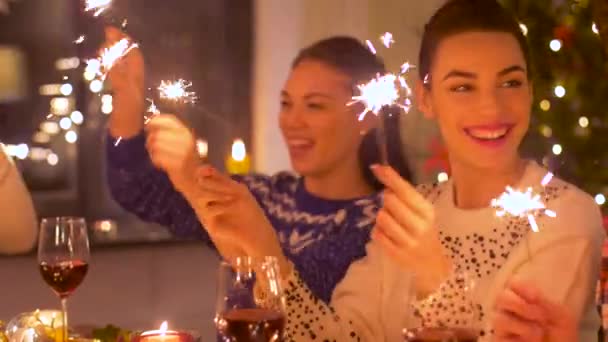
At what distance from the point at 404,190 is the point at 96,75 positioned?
60.5 inches

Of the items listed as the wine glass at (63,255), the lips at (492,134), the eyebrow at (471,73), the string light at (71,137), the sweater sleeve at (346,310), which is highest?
the string light at (71,137)

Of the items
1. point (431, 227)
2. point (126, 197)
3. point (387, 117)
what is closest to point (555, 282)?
point (431, 227)

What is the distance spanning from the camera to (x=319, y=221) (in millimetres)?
2164

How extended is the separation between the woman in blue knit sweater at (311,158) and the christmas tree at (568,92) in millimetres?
355

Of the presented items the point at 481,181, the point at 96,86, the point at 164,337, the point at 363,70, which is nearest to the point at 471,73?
the point at 481,181

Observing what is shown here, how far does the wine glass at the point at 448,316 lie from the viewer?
1.25 m

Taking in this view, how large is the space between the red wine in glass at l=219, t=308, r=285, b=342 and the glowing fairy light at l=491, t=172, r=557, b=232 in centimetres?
61

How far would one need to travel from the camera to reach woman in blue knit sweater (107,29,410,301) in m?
2.12

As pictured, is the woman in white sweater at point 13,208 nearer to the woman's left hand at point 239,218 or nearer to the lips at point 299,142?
the woman's left hand at point 239,218

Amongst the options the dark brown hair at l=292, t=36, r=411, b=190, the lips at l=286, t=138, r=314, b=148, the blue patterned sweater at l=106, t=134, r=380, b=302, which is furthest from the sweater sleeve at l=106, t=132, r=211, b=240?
the dark brown hair at l=292, t=36, r=411, b=190

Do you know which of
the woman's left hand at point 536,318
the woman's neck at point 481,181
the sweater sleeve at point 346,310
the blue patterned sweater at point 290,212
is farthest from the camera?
the blue patterned sweater at point 290,212

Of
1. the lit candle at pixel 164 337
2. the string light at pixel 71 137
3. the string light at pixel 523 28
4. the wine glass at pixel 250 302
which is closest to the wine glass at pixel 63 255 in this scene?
the lit candle at pixel 164 337

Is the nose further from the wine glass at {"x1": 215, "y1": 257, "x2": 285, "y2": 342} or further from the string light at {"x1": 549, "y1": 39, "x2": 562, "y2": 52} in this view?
the wine glass at {"x1": 215, "y1": 257, "x2": 285, "y2": 342}

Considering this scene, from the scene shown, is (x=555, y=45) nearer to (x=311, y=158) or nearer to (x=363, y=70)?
(x=363, y=70)
